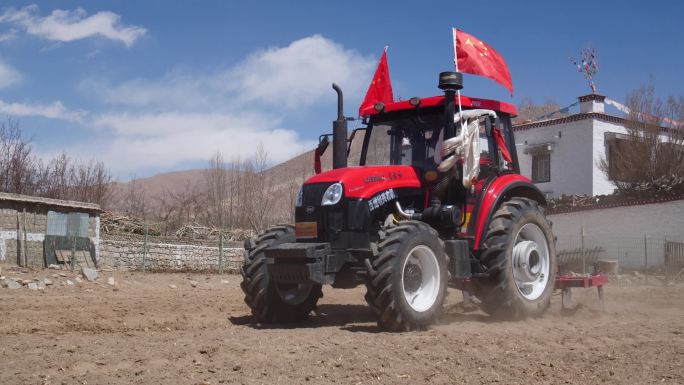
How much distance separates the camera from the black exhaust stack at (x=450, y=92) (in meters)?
7.84

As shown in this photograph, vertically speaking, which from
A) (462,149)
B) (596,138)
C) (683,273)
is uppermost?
(596,138)

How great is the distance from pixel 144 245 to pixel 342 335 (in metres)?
13.9

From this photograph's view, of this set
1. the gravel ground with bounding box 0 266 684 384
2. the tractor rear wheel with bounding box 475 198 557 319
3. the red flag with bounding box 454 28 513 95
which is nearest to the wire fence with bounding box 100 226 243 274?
the gravel ground with bounding box 0 266 684 384

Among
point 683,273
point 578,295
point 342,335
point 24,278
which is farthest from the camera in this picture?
point 683,273

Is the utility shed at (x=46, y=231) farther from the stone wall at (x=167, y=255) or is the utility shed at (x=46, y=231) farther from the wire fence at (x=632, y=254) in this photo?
the wire fence at (x=632, y=254)

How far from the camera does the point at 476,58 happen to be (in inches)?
338

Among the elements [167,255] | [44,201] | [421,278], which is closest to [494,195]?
[421,278]

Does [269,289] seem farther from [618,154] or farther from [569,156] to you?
[569,156]

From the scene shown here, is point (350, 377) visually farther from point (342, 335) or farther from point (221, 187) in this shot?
point (221, 187)

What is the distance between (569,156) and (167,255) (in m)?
16.2

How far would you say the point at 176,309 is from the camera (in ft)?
30.7

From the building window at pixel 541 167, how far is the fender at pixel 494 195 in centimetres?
2085

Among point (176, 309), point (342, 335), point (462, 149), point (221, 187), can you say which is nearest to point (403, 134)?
point (462, 149)

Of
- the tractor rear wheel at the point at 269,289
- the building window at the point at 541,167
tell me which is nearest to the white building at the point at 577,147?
the building window at the point at 541,167
